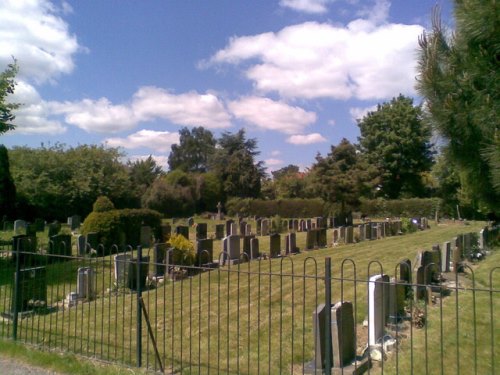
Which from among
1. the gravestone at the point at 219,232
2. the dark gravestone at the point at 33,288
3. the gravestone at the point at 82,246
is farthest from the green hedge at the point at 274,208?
the dark gravestone at the point at 33,288

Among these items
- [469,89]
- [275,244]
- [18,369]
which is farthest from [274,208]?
[469,89]

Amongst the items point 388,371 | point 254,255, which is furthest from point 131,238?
point 388,371

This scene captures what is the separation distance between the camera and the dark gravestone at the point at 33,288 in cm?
930

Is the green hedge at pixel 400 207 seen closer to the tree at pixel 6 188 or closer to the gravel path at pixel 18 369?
the tree at pixel 6 188

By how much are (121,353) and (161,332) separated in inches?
43.2

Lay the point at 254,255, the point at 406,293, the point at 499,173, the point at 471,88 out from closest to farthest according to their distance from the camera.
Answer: the point at 499,173
the point at 471,88
the point at 406,293
the point at 254,255

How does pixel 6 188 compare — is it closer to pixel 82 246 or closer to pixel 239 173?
pixel 82 246

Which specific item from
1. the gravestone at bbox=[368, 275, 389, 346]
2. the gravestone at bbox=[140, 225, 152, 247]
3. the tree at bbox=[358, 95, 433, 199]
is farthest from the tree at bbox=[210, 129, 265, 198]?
the gravestone at bbox=[368, 275, 389, 346]

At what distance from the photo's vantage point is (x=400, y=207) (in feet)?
153

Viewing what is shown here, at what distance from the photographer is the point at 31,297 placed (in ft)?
31.2

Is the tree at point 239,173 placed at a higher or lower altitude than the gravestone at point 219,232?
higher

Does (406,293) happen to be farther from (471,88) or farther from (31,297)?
(31,297)

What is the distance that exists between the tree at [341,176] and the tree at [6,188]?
20456 mm

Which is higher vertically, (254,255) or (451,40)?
(451,40)
